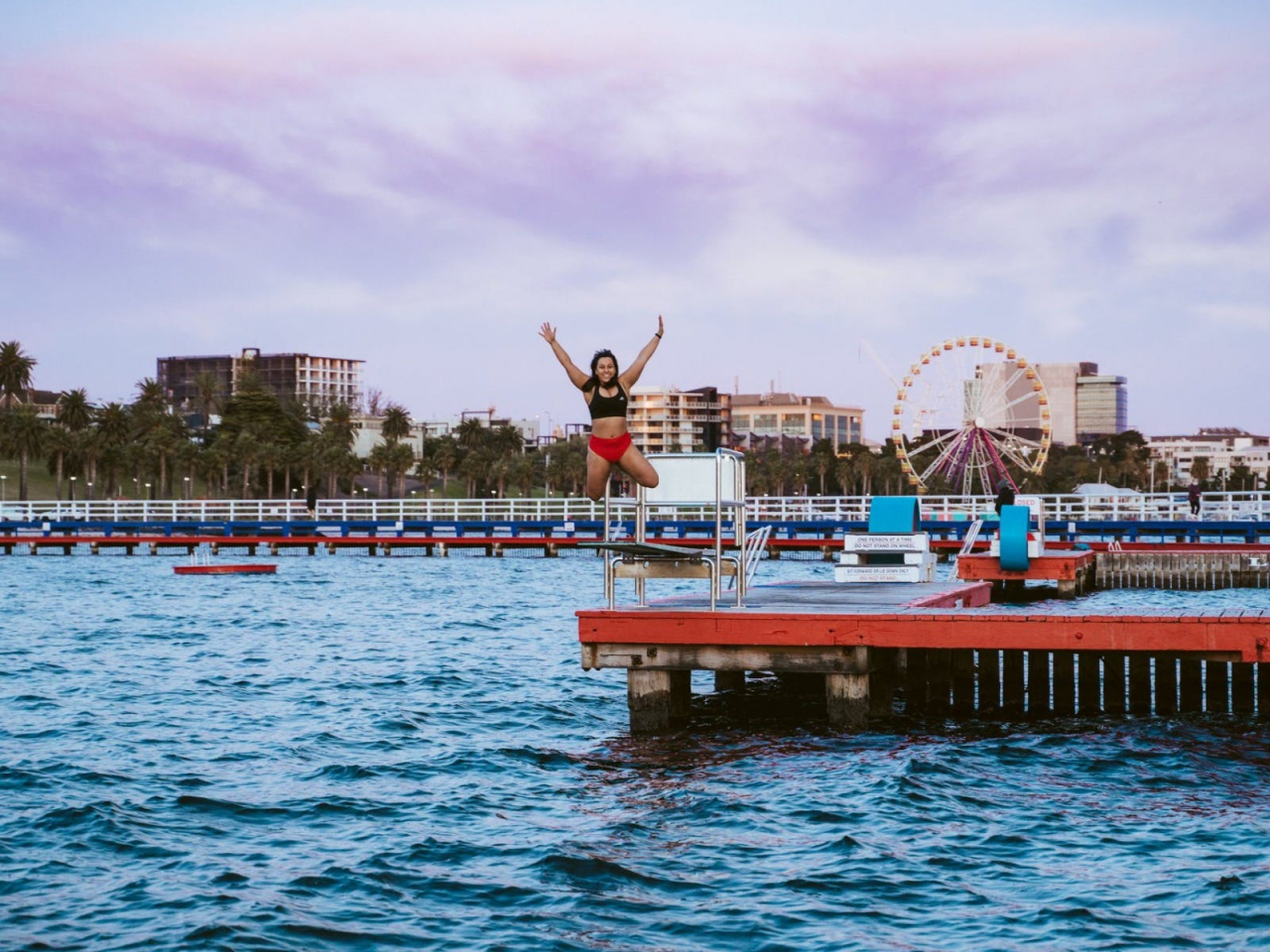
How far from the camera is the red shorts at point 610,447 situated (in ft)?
51.8

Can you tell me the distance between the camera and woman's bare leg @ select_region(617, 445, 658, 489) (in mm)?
15852

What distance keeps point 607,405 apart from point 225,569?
169ft

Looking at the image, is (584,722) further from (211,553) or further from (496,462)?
(496,462)

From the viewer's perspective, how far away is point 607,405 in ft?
51.9

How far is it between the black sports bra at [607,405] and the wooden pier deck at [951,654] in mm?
2893

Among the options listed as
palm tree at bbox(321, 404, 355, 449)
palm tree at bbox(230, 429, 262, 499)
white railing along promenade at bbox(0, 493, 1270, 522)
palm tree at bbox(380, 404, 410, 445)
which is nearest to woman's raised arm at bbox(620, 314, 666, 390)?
white railing along promenade at bbox(0, 493, 1270, 522)

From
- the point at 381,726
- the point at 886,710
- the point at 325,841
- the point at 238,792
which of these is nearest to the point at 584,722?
the point at 381,726

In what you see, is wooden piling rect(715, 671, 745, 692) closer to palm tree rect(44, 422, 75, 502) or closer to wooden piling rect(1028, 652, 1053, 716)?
wooden piling rect(1028, 652, 1053, 716)

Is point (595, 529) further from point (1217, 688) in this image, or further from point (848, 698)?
point (1217, 688)

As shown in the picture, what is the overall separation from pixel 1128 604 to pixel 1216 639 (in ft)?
84.8

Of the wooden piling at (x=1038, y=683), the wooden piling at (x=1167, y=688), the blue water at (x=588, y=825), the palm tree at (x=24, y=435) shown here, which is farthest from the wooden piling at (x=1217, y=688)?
the palm tree at (x=24, y=435)

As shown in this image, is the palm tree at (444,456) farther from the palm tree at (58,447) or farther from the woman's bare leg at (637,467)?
the woman's bare leg at (637,467)

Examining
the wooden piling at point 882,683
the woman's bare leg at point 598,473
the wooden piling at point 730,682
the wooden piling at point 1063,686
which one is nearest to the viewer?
the woman's bare leg at point 598,473

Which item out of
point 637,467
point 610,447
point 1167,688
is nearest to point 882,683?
point 1167,688
